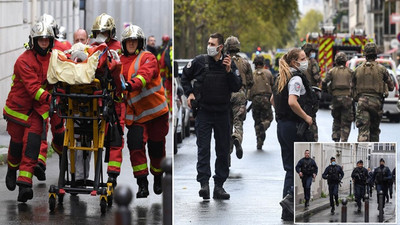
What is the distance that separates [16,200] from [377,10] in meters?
76.8

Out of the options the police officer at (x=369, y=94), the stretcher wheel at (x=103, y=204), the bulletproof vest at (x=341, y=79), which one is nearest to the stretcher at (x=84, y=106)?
the stretcher wheel at (x=103, y=204)

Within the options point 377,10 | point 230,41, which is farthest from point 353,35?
point 377,10

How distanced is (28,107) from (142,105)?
3.62ft

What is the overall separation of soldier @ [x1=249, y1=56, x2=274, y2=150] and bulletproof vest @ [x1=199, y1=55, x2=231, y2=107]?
638 cm

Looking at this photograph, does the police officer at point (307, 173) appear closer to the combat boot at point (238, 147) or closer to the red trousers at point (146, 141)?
the red trousers at point (146, 141)

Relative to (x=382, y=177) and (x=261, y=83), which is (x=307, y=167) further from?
(x=261, y=83)

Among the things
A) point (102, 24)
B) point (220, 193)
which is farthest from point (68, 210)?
point (102, 24)

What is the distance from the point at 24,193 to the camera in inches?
430

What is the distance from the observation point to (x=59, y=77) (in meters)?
9.99

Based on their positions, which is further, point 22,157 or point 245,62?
point 245,62

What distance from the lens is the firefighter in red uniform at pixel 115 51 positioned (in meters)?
10.8

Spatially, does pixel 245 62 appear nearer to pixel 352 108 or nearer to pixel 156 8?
pixel 156 8

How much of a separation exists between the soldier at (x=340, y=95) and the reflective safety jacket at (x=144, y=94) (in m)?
6.58

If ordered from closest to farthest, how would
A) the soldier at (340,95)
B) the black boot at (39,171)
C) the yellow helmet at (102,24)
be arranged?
the yellow helmet at (102,24), the black boot at (39,171), the soldier at (340,95)
